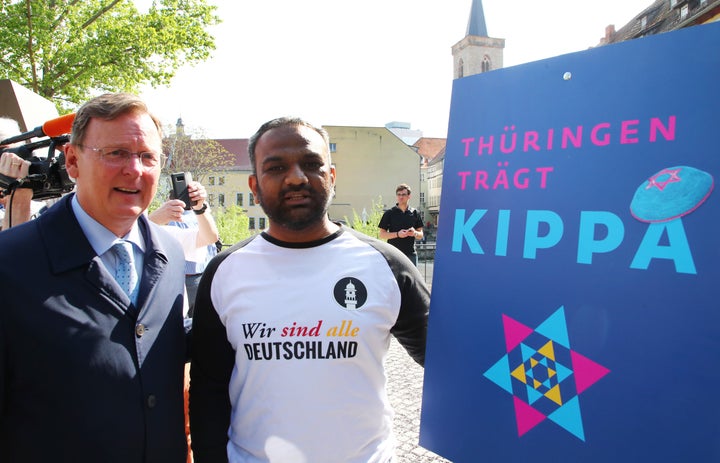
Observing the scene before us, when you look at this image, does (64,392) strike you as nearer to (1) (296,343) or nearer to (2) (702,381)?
(1) (296,343)

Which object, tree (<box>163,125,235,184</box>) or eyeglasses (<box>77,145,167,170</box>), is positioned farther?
tree (<box>163,125,235,184</box>)

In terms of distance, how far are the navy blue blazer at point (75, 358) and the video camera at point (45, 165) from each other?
820 millimetres

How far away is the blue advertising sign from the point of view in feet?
4.01

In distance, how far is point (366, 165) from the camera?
50.2m

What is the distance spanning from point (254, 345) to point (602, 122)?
129 centimetres

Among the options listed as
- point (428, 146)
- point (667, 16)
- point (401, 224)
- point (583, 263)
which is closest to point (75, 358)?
point (583, 263)

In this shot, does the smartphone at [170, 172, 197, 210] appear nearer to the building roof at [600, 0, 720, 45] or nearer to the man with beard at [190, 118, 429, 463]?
the man with beard at [190, 118, 429, 463]

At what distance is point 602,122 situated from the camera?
55.9 inches

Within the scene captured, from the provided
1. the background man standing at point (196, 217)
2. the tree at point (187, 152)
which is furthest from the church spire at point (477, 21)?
the background man standing at point (196, 217)

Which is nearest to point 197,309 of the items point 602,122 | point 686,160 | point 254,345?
point 254,345

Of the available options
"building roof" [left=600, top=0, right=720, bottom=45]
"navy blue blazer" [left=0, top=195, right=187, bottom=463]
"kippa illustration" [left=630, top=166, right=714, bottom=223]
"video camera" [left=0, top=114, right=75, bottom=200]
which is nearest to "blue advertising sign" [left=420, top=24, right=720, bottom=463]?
"kippa illustration" [left=630, top=166, right=714, bottom=223]

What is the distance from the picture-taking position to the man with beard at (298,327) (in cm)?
166

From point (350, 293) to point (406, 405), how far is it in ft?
10.9

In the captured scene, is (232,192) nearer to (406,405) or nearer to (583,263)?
(406,405)
